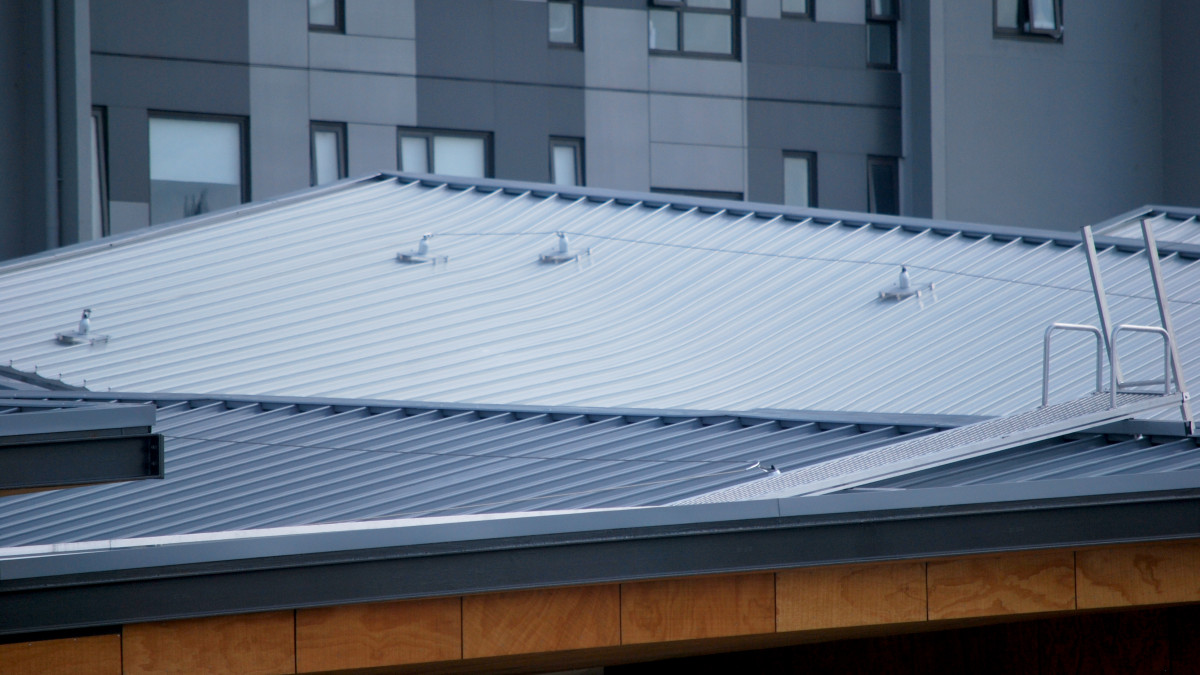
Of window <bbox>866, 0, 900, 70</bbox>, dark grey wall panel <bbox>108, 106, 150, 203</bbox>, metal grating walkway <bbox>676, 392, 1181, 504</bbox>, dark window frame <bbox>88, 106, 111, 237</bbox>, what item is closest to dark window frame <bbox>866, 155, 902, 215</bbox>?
window <bbox>866, 0, 900, 70</bbox>

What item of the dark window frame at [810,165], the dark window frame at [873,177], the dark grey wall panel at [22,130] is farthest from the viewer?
the dark window frame at [873,177]

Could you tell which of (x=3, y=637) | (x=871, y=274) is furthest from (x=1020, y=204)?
(x=3, y=637)

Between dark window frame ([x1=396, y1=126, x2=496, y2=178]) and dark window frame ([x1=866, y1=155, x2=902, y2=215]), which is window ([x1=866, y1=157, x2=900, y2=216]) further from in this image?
dark window frame ([x1=396, y1=126, x2=496, y2=178])

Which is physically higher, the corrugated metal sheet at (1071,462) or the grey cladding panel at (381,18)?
the grey cladding panel at (381,18)

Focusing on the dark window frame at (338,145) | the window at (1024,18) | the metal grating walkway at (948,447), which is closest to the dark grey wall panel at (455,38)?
the dark window frame at (338,145)

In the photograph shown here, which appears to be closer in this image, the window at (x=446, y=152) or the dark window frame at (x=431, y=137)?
the dark window frame at (x=431, y=137)

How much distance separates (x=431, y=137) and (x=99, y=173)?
566 centimetres

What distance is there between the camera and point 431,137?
2508 centimetres

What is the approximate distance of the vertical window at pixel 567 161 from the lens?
2597cm

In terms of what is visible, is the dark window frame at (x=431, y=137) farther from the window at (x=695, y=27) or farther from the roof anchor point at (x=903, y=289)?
the roof anchor point at (x=903, y=289)

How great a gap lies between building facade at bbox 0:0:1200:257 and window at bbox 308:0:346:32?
0.11 feet

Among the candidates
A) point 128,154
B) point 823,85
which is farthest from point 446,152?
point 823,85

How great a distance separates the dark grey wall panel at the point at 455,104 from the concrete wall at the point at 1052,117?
9.08 meters

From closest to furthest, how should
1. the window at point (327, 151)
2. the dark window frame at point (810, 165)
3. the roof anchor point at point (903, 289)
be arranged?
the roof anchor point at point (903, 289) → the window at point (327, 151) → the dark window frame at point (810, 165)
